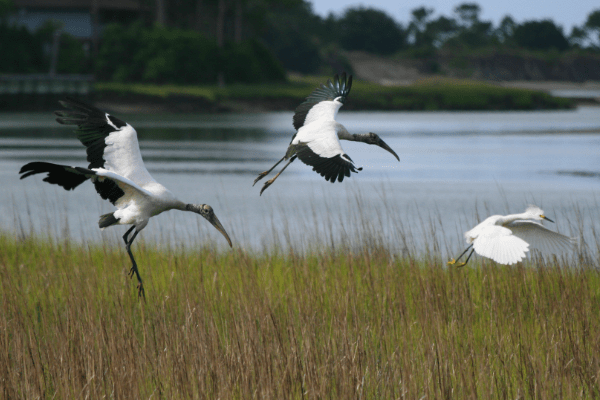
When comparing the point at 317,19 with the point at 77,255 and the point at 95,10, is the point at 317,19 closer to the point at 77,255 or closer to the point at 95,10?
the point at 95,10

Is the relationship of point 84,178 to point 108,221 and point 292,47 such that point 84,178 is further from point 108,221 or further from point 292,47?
point 292,47

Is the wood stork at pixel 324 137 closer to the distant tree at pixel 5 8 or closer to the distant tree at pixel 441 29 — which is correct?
the distant tree at pixel 5 8

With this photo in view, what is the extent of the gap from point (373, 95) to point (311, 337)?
73.1m

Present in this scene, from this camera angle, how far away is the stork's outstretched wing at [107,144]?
200 inches

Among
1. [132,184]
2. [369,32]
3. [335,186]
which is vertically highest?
[369,32]

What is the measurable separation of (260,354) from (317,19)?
134324 millimetres

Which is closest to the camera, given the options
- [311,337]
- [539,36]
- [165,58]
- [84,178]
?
[84,178]

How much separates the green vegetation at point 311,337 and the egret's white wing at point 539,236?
1.74 feet

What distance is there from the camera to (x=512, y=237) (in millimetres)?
6113

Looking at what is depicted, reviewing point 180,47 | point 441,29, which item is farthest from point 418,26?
point 180,47

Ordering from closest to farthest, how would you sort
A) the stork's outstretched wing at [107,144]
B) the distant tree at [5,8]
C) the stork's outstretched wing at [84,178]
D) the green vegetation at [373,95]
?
the stork's outstretched wing at [84,178] → the stork's outstretched wing at [107,144] → the distant tree at [5,8] → the green vegetation at [373,95]

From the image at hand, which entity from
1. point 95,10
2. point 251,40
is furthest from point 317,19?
point 95,10

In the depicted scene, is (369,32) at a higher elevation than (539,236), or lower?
higher

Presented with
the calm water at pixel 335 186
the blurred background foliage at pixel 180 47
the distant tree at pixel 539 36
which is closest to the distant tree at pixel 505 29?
the distant tree at pixel 539 36
